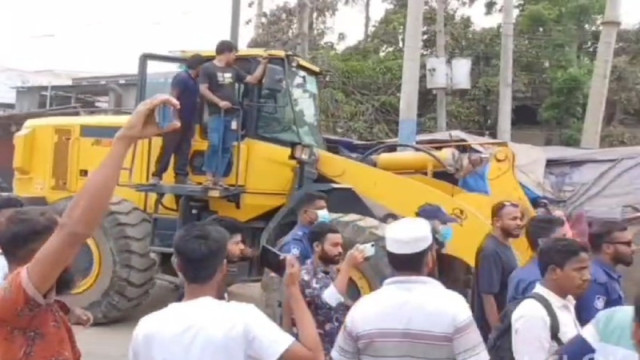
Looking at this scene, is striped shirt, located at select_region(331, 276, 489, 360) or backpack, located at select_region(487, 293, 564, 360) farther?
backpack, located at select_region(487, 293, 564, 360)

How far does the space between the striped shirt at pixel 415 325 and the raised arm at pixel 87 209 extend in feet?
4.38

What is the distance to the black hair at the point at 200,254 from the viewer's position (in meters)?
3.52

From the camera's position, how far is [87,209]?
3.00 m

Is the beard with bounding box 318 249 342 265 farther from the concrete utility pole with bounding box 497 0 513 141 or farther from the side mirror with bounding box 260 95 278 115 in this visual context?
the concrete utility pole with bounding box 497 0 513 141

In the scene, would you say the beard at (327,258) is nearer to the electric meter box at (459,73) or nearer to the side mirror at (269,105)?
the side mirror at (269,105)

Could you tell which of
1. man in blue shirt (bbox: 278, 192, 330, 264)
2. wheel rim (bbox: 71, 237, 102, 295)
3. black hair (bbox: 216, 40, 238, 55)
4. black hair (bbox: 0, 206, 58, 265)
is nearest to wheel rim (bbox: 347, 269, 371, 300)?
man in blue shirt (bbox: 278, 192, 330, 264)

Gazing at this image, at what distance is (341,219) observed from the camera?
355 inches

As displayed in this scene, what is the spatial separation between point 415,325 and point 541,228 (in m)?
2.44

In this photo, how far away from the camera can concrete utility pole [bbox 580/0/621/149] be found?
16.8m

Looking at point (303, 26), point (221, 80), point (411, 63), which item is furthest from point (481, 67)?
point (221, 80)

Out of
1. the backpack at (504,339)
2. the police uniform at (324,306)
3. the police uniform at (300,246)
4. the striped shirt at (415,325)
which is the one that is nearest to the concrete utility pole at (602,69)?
the police uniform at (300,246)

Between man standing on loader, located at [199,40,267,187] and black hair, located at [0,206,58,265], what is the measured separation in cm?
628

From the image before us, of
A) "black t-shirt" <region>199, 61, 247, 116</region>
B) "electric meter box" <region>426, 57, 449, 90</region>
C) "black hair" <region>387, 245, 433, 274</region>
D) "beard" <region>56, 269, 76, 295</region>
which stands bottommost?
"beard" <region>56, 269, 76, 295</region>

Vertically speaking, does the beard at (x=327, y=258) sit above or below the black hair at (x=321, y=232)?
below
